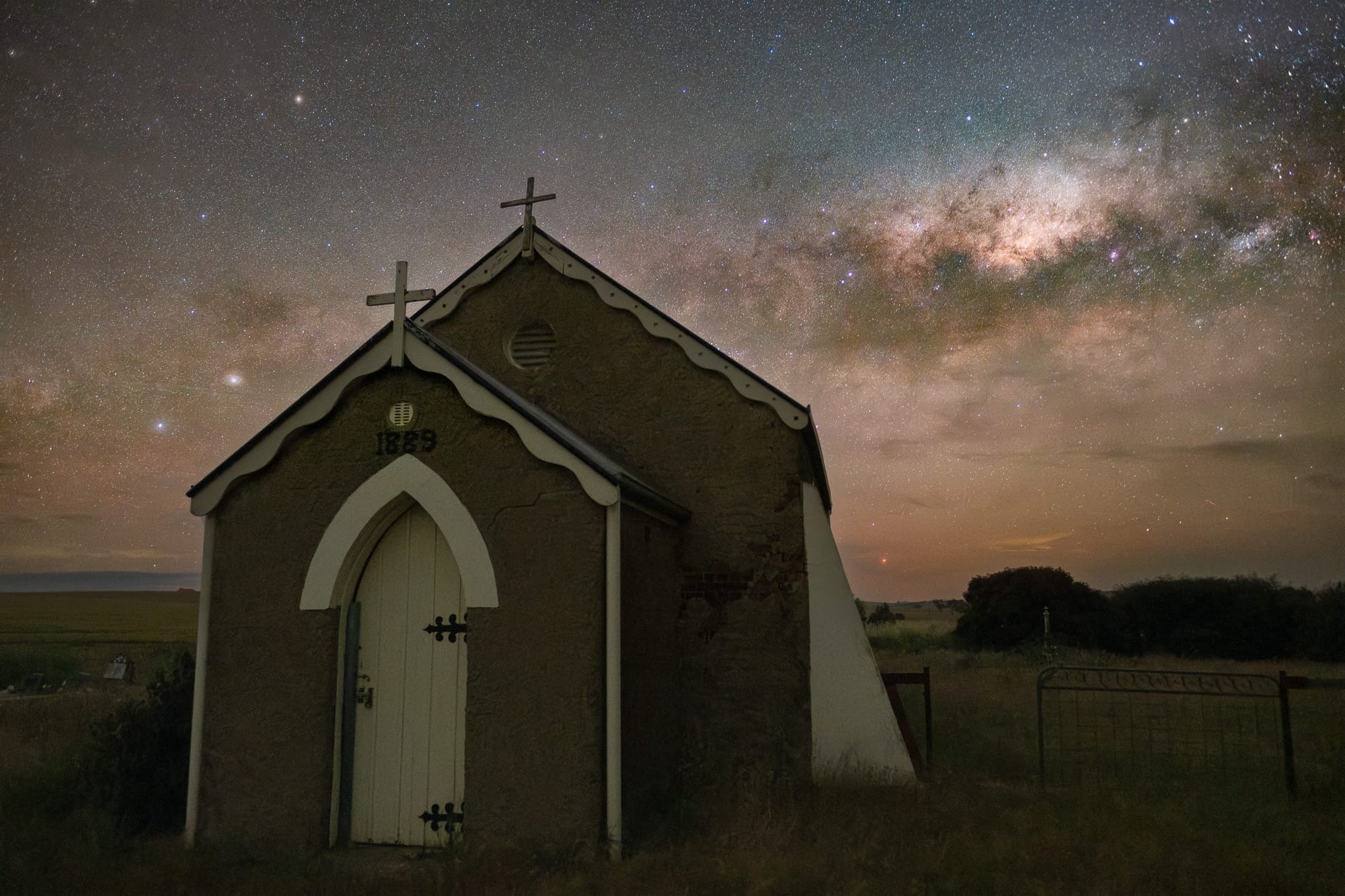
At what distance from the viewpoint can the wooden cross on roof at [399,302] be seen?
7734 mm

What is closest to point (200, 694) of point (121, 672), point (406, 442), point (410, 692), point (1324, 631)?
point (410, 692)

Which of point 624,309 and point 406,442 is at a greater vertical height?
point 624,309

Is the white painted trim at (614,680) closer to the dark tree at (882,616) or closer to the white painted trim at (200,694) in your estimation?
the white painted trim at (200,694)

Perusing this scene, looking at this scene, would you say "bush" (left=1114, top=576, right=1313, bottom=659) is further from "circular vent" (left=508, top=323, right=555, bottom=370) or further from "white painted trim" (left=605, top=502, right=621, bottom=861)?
"white painted trim" (left=605, top=502, right=621, bottom=861)

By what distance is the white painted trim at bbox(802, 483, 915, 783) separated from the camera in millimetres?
8758

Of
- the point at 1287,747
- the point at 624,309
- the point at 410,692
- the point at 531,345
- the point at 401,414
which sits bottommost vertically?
the point at 1287,747

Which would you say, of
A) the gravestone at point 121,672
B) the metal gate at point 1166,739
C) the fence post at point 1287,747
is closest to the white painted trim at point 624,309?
the metal gate at point 1166,739

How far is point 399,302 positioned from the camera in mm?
7926

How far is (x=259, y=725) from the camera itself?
7.44 m

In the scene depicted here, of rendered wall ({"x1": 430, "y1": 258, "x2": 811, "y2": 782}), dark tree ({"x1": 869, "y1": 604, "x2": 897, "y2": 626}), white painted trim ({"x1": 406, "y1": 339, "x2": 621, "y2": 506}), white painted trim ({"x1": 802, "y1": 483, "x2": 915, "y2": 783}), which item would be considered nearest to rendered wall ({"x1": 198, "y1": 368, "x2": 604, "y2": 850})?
white painted trim ({"x1": 406, "y1": 339, "x2": 621, "y2": 506})

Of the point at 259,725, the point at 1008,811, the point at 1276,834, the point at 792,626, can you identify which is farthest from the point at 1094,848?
the point at 259,725

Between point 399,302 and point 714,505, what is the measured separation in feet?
12.5

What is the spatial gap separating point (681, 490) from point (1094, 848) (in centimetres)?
494

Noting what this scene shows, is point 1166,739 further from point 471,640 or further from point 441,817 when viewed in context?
point 471,640
